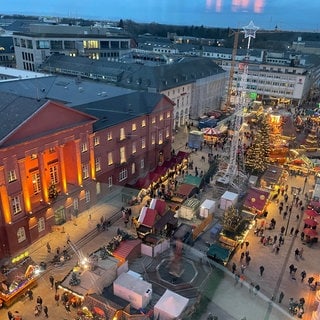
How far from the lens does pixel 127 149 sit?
47.8 meters

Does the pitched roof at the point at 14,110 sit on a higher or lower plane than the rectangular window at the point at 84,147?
higher

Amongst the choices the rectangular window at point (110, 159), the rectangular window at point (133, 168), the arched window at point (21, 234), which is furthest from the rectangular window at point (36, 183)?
the rectangular window at point (133, 168)

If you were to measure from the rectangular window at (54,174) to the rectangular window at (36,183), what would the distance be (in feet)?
7.46

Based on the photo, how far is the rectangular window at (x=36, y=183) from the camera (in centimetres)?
3550

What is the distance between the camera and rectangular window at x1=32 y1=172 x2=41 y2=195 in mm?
35500

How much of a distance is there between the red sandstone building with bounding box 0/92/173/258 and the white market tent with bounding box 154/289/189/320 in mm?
15842

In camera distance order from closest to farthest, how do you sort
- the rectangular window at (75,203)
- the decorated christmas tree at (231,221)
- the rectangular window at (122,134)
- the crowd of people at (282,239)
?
the crowd of people at (282,239), the decorated christmas tree at (231,221), the rectangular window at (75,203), the rectangular window at (122,134)

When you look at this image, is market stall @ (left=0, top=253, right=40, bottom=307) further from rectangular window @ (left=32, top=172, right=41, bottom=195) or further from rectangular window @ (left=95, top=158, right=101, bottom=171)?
rectangular window @ (left=95, top=158, right=101, bottom=171)

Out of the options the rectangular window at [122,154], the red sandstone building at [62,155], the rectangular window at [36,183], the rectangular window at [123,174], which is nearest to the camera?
the red sandstone building at [62,155]

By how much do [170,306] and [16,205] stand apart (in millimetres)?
17190

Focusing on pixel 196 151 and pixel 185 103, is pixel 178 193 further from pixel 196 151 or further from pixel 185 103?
pixel 185 103

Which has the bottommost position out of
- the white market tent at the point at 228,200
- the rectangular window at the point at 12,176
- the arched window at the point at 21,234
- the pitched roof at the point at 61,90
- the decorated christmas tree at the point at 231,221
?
the white market tent at the point at 228,200

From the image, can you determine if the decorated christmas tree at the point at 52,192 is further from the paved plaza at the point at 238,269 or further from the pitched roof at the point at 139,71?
the pitched roof at the point at 139,71

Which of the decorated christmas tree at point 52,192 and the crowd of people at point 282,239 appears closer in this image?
the crowd of people at point 282,239
